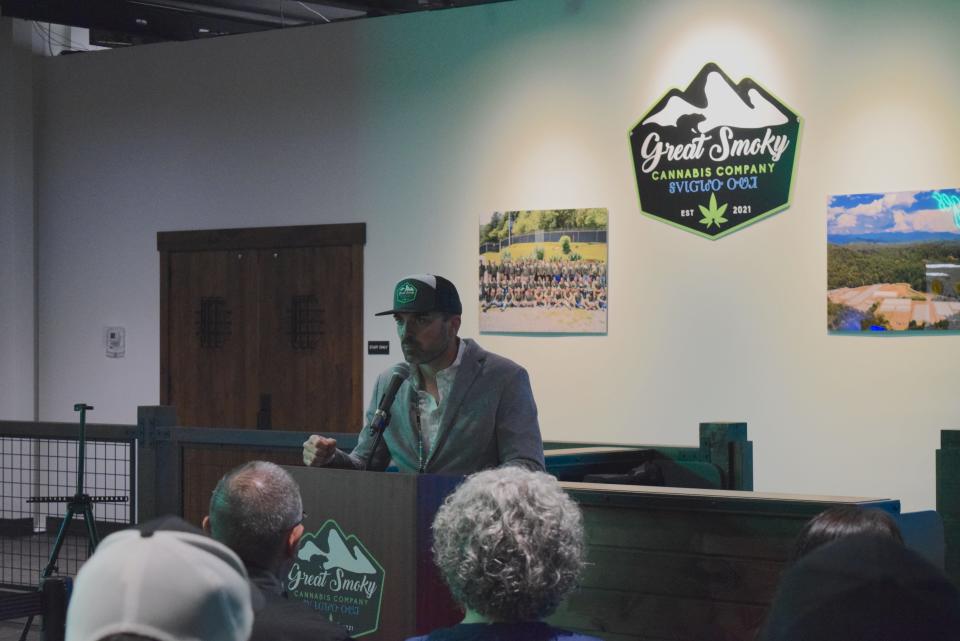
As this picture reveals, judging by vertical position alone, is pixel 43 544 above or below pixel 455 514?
below

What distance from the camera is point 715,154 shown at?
6902 mm

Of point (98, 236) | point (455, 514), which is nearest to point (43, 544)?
point (98, 236)

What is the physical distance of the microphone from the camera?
3.36 metres

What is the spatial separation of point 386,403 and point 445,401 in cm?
17

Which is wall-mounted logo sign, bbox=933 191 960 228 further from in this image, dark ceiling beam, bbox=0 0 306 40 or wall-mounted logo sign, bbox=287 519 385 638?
dark ceiling beam, bbox=0 0 306 40

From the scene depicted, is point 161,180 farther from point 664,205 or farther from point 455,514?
point 455,514

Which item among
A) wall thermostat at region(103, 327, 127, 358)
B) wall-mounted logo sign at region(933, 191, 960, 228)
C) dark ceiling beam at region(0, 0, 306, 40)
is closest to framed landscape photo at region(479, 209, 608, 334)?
wall-mounted logo sign at region(933, 191, 960, 228)

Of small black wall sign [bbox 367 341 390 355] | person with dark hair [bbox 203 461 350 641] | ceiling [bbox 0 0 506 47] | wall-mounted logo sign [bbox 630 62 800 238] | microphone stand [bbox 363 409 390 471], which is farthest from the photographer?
ceiling [bbox 0 0 506 47]

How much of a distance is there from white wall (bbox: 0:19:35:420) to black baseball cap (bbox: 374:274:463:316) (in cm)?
653

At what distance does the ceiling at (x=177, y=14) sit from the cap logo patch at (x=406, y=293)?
17.6 feet

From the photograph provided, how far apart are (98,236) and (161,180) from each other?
28.4 inches

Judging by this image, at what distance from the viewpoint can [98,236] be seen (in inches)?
362

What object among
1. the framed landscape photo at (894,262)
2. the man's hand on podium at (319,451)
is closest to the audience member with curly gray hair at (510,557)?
the man's hand on podium at (319,451)

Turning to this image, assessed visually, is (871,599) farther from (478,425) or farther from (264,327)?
(264,327)
